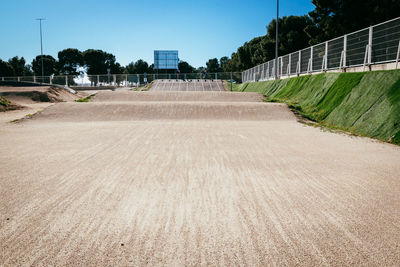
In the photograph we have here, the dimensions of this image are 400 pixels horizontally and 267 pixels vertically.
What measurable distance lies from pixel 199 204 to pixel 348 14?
1233 inches

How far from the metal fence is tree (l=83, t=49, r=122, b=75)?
8805 cm

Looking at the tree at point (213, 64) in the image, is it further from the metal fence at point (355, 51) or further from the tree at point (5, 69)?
the metal fence at point (355, 51)

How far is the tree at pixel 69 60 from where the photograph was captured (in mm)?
93750

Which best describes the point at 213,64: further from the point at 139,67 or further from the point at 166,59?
the point at 166,59

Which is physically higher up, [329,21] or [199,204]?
[329,21]

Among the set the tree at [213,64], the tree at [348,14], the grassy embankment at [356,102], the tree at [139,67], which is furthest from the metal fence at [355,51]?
the tree at [213,64]

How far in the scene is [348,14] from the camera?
27234 millimetres

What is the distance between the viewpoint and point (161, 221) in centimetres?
A: 289

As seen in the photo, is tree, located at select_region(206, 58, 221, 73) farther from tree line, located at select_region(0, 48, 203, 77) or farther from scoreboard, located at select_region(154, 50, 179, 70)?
scoreboard, located at select_region(154, 50, 179, 70)

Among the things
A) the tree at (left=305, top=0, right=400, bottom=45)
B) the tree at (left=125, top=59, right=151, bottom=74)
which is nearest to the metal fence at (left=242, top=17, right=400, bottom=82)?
the tree at (left=305, top=0, right=400, bottom=45)

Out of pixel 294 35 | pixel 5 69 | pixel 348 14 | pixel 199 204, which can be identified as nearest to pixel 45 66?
pixel 5 69

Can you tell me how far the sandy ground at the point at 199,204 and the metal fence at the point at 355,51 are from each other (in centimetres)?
638

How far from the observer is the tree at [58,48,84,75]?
93750mm

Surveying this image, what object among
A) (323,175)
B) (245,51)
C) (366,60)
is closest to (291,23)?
(245,51)
